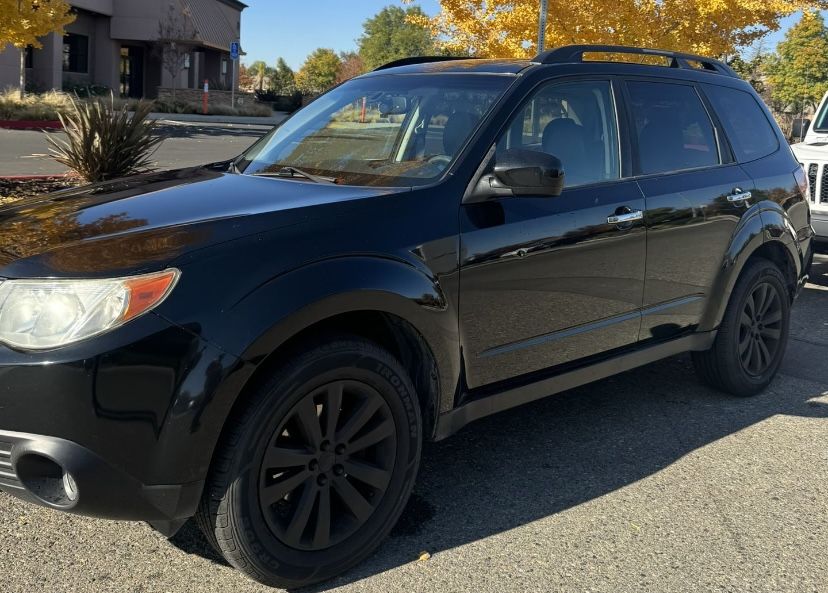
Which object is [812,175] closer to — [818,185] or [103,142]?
[818,185]

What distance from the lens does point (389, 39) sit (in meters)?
93.2

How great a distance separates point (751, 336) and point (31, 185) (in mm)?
9393

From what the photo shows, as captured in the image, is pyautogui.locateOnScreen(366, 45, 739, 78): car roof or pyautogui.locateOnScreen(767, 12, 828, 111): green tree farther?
pyautogui.locateOnScreen(767, 12, 828, 111): green tree

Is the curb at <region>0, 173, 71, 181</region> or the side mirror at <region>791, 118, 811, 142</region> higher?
the side mirror at <region>791, 118, 811, 142</region>

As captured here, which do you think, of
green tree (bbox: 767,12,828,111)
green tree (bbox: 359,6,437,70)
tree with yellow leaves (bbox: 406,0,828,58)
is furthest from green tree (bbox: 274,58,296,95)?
tree with yellow leaves (bbox: 406,0,828,58)

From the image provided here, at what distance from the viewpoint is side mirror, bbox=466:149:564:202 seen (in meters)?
3.29

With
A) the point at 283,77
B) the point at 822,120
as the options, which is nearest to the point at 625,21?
the point at 822,120

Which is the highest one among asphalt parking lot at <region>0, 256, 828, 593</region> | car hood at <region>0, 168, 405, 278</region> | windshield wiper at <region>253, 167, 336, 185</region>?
windshield wiper at <region>253, 167, 336, 185</region>

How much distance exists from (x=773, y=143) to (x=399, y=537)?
11.6 feet

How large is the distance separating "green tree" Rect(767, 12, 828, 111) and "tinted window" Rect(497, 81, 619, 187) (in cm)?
5557

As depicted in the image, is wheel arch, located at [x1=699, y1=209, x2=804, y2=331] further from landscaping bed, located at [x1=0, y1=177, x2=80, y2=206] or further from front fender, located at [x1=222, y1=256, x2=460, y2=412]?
landscaping bed, located at [x1=0, y1=177, x2=80, y2=206]

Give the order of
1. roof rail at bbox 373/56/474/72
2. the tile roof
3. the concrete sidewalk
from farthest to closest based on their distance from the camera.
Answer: the tile roof < the concrete sidewalk < roof rail at bbox 373/56/474/72

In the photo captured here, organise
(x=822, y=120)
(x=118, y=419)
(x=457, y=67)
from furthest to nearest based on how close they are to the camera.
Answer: (x=822, y=120) → (x=457, y=67) → (x=118, y=419)

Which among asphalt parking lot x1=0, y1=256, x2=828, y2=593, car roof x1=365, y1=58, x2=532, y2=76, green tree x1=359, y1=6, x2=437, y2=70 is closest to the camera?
asphalt parking lot x1=0, y1=256, x2=828, y2=593
